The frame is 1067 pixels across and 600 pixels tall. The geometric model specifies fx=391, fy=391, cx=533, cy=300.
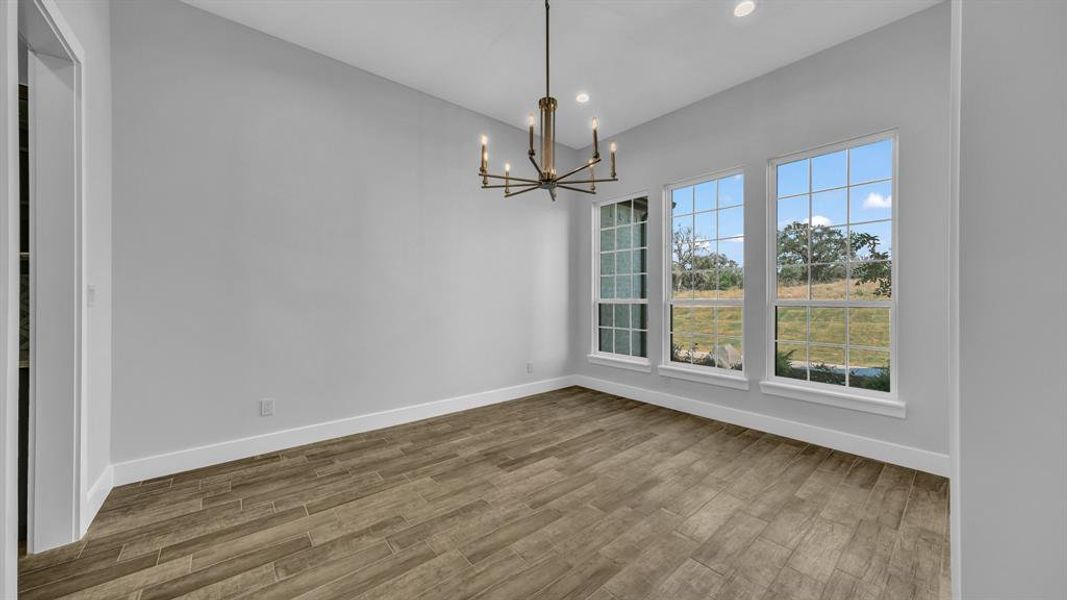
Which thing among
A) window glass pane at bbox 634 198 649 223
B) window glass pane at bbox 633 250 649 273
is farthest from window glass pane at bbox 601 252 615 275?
window glass pane at bbox 634 198 649 223

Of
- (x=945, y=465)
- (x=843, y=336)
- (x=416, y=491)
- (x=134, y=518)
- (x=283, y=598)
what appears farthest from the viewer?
(x=843, y=336)

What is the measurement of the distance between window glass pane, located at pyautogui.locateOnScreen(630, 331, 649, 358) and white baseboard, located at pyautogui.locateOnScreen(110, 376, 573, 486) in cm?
153

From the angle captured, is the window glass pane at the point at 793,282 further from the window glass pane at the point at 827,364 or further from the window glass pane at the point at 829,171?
the window glass pane at the point at 829,171

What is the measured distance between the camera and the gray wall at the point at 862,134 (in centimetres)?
265

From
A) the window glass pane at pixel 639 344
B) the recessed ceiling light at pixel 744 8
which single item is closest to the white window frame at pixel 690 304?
the window glass pane at pixel 639 344

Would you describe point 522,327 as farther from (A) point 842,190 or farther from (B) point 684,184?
(A) point 842,190

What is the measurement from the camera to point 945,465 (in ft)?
8.46

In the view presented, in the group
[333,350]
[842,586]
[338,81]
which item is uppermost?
[338,81]

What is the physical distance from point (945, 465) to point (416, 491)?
3438 millimetres

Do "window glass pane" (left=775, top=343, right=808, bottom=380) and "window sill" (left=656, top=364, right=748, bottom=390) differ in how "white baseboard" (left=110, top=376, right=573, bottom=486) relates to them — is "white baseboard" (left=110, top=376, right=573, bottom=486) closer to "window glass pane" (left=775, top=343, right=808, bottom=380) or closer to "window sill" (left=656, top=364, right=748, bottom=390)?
"window sill" (left=656, top=364, right=748, bottom=390)

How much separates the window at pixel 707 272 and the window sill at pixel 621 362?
29 cm

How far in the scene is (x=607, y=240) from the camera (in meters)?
5.00

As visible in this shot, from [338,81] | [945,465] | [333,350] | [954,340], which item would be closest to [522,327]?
[333,350]

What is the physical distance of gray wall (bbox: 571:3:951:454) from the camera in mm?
2648
